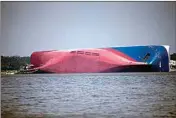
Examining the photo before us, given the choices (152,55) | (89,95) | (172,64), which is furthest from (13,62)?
(172,64)

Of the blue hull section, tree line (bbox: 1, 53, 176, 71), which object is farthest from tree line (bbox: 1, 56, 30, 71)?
the blue hull section

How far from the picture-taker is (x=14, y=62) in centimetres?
208

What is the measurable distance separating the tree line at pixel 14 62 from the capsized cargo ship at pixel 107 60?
0.05m

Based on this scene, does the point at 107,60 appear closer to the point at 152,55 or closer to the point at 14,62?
the point at 152,55

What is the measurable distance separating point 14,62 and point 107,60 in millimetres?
684

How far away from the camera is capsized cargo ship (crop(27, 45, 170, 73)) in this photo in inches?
82.4

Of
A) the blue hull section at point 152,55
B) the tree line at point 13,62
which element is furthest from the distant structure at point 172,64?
the tree line at point 13,62

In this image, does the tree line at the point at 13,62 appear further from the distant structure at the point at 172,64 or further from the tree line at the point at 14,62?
the distant structure at the point at 172,64

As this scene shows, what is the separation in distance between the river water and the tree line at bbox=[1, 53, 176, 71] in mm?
70

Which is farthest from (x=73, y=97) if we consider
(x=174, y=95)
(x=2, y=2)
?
(x=2, y=2)

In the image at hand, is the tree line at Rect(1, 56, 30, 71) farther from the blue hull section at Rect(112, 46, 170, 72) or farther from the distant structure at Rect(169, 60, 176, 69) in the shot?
the distant structure at Rect(169, 60, 176, 69)

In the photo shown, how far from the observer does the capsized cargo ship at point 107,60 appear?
2092 mm

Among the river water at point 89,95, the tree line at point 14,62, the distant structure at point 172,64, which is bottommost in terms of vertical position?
the river water at point 89,95

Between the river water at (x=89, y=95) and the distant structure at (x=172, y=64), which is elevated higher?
the distant structure at (x=172, y=64)
